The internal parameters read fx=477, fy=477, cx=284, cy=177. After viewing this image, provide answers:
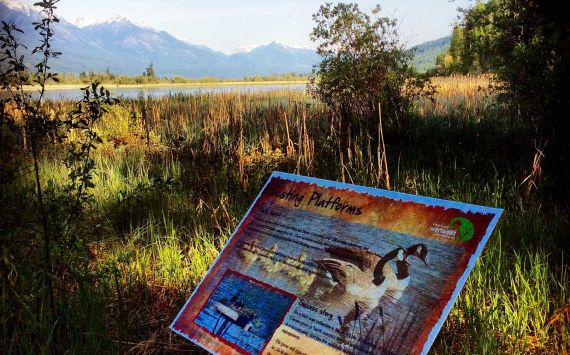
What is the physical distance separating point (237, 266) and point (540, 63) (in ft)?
10.3

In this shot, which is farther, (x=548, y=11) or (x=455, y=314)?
(x=548, y=11)

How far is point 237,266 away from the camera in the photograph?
210cm

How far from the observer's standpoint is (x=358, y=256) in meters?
1.77

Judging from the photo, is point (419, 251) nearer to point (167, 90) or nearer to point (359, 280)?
point (359, 280)

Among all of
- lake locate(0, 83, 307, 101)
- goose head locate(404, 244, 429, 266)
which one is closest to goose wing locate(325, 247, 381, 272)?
goose head locate(404, 244, 429, 266)

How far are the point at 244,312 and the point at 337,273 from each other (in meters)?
0.41

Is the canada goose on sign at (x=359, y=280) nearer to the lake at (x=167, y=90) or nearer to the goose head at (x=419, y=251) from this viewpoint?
the goose head at (x=419, y=251)

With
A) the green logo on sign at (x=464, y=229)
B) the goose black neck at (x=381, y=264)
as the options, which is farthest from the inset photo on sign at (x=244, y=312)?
the green logo on sign at (x=464, y=229)

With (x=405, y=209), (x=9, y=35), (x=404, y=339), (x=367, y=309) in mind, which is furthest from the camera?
(x=9, y=35)

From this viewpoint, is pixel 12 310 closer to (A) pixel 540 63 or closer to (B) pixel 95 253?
(B) pixel 95 253

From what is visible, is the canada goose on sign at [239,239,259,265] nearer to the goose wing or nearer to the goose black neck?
the goose wing

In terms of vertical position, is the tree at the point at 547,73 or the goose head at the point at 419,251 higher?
the tree at the point at 547,73

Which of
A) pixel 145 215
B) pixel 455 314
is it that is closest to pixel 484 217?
pixel 455 314

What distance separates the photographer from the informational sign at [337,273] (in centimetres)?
153
